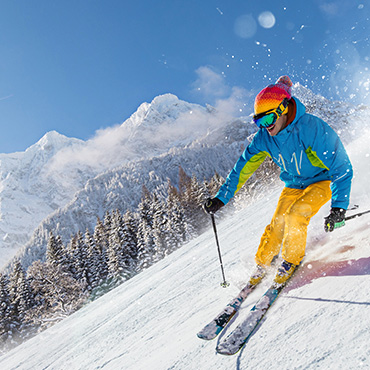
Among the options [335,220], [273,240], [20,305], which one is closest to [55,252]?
[20,305]

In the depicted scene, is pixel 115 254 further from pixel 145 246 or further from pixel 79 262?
pixel 79 262

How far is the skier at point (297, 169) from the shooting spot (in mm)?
2682

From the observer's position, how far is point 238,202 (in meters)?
37.3

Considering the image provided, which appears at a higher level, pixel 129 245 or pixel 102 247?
pixel 102 247

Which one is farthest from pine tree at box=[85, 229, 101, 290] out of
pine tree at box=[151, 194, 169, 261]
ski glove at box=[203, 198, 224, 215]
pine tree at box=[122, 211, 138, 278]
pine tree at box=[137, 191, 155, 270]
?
ski glove at box=[203, 198, 224, 215]

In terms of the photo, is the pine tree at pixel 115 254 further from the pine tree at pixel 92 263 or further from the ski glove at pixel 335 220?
the ski glove at pixel 335 220

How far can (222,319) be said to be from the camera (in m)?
2.45

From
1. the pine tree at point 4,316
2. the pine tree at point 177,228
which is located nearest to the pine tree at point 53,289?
the pine tree at point 4,316

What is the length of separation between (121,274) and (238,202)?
17955 mm

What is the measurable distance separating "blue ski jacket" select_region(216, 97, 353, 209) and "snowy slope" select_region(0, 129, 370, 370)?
0.69 metres

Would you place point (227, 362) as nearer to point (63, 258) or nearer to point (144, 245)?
point (144, 245)

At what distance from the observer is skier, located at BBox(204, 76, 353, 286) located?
2682mm

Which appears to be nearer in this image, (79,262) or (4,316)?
(4,316)

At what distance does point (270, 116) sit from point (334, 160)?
77 cm
